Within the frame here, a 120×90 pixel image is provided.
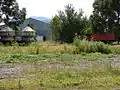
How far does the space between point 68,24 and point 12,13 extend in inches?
654

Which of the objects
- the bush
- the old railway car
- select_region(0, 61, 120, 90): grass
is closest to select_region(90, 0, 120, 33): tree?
the old railway car

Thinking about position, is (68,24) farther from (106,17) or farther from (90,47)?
(90,47)

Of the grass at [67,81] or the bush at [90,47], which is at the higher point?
the bush at [90,47]

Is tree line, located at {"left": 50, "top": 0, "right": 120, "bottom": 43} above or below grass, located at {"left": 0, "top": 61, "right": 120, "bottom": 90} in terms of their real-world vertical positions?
above

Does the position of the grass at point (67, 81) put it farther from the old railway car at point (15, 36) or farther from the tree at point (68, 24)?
the tree at point (68, 24)

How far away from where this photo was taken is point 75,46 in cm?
3256

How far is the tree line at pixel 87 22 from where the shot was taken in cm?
7112

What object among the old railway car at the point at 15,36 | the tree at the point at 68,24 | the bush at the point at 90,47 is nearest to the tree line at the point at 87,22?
the tree at the point at 68,24

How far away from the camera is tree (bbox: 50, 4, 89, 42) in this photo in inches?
2780

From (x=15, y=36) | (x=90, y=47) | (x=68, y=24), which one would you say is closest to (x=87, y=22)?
(x=68, y=24)

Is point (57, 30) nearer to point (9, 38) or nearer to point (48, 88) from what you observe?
point (9, 38)

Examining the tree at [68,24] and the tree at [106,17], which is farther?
the tree at [106,17]

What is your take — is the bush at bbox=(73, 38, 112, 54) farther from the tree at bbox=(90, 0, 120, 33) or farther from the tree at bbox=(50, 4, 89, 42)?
the tree at bbox=(90, 0, 120, 33)

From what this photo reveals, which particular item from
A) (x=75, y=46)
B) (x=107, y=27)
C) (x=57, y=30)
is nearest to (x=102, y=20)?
(x=107, y=27)
